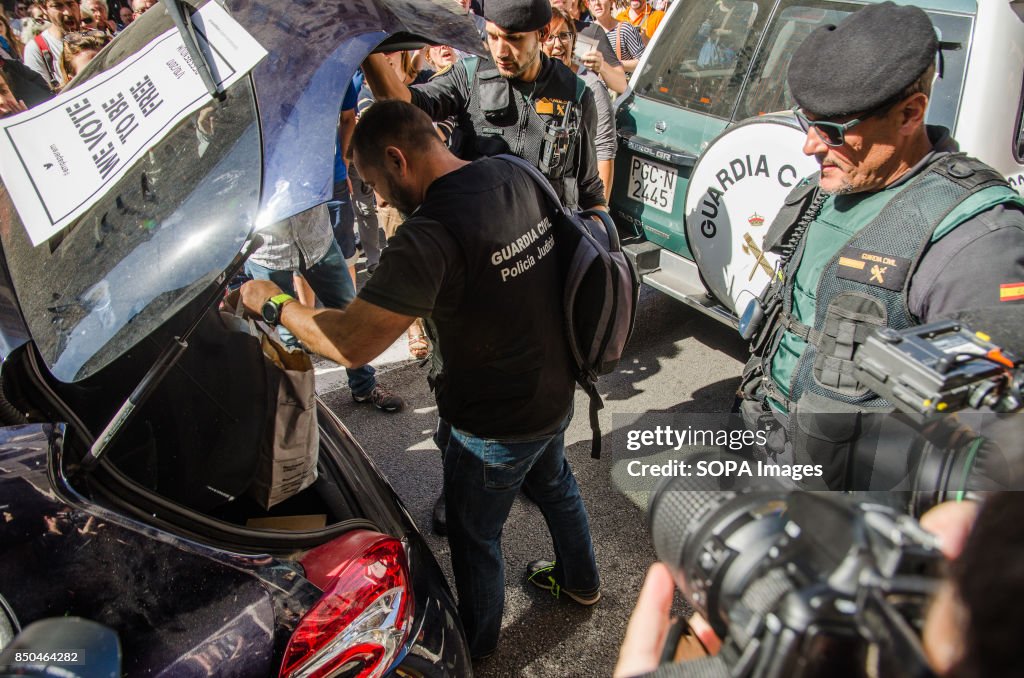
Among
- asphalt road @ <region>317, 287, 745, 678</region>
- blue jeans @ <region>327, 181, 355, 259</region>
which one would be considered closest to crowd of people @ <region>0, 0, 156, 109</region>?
blue jeans @ <region>327, 181, 355, 259</region>

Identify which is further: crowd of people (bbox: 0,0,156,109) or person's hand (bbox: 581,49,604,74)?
crowd of people (bbox: 0,0,156,109)

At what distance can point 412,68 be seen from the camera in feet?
11.0

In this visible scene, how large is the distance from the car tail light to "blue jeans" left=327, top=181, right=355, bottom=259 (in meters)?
2.31

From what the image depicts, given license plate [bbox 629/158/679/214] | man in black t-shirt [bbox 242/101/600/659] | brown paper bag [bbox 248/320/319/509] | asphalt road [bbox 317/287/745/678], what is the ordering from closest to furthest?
man in black t-shirt [bbox 242/101/600/659] < brown paper bag [bbox 248/320/319/509] < asphalt road [bbox 317/287/745/678] < license plate [bbox 629/158/679/214]

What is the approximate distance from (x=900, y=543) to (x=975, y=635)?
0.14m

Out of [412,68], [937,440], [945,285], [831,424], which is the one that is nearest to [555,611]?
[831,424]

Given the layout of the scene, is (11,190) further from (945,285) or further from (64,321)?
(945,285)

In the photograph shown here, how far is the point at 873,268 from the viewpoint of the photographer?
156 centimetres

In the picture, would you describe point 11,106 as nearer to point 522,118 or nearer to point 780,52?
point 522,118

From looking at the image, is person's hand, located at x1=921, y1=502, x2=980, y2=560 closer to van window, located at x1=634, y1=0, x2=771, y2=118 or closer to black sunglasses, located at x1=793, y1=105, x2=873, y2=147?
black sunglasses, located at x1=793, y1=105, x2=873, y2=147

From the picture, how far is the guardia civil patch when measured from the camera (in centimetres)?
151

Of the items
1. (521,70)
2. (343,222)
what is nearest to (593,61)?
(521,70)

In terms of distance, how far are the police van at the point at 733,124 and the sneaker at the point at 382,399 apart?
1.55 m

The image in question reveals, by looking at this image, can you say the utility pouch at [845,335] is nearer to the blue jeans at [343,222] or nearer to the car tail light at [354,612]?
the car tail light at [354,612]
